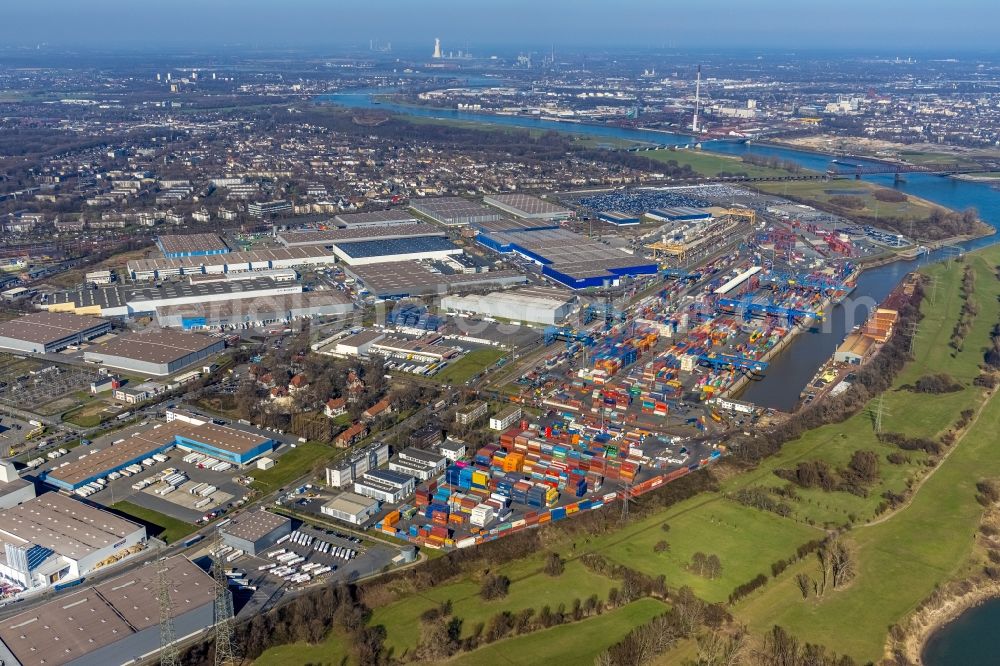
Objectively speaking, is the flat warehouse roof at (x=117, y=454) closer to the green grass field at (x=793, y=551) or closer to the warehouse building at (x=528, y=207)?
the green grass field at (x=793, y=551)

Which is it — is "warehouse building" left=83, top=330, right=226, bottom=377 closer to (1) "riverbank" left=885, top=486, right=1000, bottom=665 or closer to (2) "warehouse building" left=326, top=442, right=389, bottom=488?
(2) "warehouse building" left=326, top=442, right=389, bottom=488

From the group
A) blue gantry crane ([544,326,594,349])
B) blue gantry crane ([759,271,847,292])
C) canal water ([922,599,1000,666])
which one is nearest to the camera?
canal water ([922,599,1000,666])

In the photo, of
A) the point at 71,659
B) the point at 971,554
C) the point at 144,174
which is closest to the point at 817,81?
the point at 144,174

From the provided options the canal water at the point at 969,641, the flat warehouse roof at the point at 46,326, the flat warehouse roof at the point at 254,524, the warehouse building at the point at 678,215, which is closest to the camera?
the canal water at the point at 969,641

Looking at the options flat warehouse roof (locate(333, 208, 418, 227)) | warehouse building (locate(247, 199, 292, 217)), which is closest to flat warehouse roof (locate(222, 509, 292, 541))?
flat warehouse roof (locate(333, 208, 418, 227))

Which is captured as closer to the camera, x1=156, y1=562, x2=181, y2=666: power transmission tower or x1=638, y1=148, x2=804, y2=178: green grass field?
x1=156, y1=562, x2=181, y2=666: power transmission tower

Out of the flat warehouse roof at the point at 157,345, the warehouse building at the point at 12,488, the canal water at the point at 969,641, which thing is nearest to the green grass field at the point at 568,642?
the canal water at the point at 969,641

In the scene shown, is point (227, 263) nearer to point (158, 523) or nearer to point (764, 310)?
point (158, 523)
